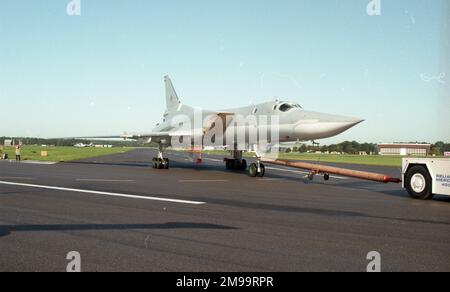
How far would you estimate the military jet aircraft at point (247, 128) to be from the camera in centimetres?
1727

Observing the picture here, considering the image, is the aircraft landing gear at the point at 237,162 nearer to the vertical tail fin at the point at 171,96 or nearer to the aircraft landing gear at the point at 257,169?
the aircraft landing gear at the point at 257,169

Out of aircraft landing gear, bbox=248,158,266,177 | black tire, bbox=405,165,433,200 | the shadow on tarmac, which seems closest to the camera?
the shadow on tarmac

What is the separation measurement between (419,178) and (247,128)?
9592mm

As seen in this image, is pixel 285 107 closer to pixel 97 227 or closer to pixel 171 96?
pixel 97 227

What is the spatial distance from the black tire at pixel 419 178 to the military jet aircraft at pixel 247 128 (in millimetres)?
3451

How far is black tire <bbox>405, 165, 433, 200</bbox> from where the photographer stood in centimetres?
1216

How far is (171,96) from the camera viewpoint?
3384cm

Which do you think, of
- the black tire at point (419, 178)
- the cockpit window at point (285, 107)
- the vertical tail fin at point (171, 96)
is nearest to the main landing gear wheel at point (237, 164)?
the cockpit window at point (285, 107)

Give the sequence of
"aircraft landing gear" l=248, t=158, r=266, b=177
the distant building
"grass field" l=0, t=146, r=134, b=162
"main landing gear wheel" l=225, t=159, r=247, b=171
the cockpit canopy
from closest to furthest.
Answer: the distant building, the cockpit canopy, "aircraft landing gear" l=248, t=158, r=266, b=177, "main landing gear wheel" l=225, t=159, r=247, b=171, "grass field" l=0, t=146, r=134, b=162

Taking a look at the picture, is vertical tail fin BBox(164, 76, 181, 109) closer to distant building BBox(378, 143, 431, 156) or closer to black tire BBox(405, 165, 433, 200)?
distant building BBox(378, 143, 431, 156)

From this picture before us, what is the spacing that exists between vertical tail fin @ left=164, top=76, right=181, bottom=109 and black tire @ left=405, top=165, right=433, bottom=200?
2251cm

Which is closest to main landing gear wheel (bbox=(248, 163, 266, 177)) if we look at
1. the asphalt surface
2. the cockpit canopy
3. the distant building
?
the cockpit canopy
